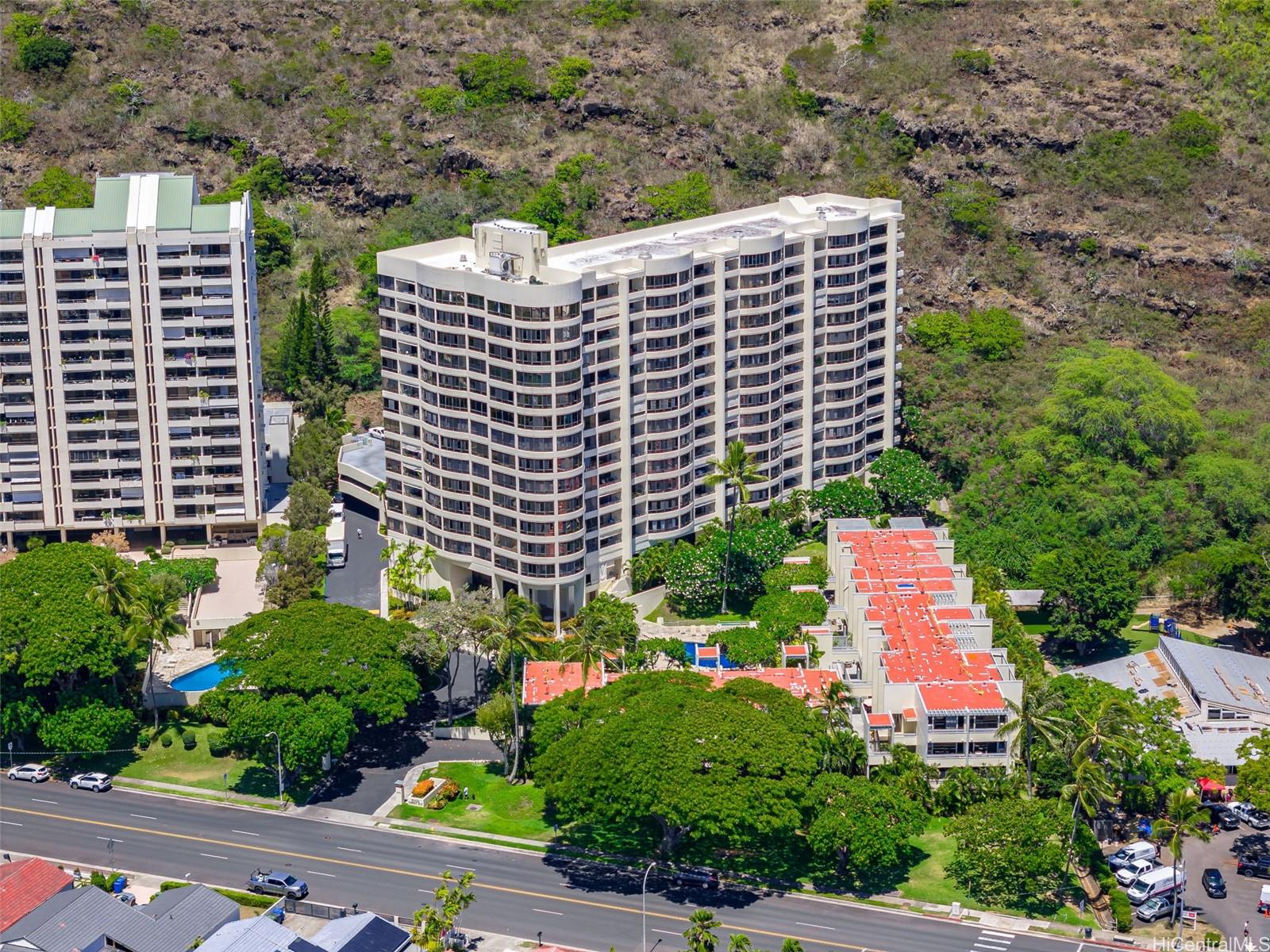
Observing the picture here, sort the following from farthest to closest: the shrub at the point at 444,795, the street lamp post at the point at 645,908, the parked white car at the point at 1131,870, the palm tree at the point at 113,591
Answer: the palm tree at the point at 113,591 < the shrub at the point at 444,795 < the parked white car at the point at 1131,870 < the street lamp post at the point at 645,908

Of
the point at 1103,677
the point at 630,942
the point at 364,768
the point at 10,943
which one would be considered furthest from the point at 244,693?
the point at 1103,677


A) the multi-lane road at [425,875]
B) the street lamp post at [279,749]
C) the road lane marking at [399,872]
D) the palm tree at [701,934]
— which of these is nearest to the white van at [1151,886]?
the multi-lane road at [425,875]

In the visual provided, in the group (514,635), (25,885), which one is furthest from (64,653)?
(514,635)

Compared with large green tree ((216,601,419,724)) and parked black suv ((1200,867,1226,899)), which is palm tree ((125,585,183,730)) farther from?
parked black suv ((1200,867,1226,899))

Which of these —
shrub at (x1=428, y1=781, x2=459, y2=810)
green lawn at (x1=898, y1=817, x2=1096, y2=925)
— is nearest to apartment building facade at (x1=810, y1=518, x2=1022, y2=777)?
green lawn at (x1=898, y1=817, x2=1096, y2=925)

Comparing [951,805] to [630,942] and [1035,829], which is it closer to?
[1035,829]

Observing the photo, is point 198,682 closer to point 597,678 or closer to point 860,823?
point 597,678

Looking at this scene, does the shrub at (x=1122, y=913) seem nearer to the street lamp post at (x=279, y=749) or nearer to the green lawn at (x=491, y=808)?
the green lawn at (x=491, y=808)
